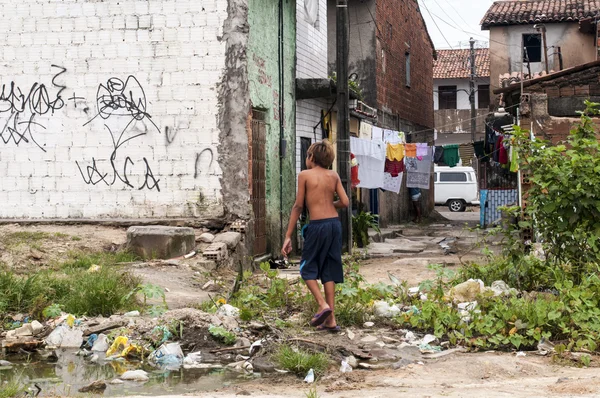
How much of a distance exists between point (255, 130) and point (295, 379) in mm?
7932

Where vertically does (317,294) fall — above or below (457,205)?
above

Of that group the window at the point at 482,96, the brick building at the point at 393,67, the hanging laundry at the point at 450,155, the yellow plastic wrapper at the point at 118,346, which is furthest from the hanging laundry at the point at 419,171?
the window at the point at 482,96

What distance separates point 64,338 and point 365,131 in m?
13.1

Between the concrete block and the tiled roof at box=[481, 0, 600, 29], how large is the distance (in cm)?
2554

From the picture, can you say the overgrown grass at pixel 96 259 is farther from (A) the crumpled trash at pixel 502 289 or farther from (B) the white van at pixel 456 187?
(B) the white van at pixel 456 187

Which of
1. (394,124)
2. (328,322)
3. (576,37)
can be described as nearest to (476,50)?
(576,37)

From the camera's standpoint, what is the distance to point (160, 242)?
11.6 metres

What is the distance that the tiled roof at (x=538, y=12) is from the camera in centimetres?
3328

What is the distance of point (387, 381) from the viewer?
594 cm

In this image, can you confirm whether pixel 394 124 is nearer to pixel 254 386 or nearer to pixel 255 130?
pixel 255 130

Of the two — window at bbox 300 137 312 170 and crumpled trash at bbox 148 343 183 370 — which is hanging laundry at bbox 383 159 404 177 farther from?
crumpled trash at bbox 148 343 183 370

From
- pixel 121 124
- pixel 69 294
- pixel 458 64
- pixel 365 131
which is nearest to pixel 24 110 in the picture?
pixel 121 124

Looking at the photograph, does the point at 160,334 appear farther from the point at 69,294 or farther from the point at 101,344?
the point at 69,294

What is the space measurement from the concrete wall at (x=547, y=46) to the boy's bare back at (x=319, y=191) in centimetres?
2732
